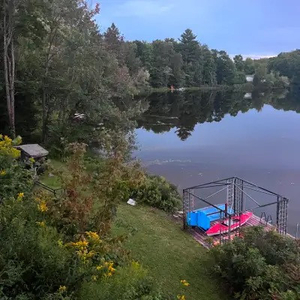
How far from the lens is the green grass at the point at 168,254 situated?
7.17 metres

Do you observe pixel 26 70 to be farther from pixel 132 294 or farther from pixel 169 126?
pixel 169 126

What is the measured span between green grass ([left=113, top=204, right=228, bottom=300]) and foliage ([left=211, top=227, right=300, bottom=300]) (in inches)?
16.1

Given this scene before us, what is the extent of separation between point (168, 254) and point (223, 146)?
58.0ft

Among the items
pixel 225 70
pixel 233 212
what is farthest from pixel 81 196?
pixel 225 70

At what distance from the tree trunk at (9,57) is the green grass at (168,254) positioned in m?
6.38

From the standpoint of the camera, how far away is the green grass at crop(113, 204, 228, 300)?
23.5 feet

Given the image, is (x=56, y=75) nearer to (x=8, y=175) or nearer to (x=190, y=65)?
(x=8, y=175)

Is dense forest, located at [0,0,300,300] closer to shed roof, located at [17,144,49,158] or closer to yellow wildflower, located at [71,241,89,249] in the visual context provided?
yellow wildflower, located at [71,241,89,249]

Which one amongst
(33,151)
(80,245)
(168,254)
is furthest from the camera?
(33,151)

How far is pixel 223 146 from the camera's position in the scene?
25.3 meters

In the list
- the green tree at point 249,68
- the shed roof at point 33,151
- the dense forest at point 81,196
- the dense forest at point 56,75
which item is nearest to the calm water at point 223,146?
the dense forest at point 81,196

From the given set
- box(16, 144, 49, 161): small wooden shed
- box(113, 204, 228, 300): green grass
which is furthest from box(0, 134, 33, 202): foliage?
box(16, 144, 49, 161): small wooden shed

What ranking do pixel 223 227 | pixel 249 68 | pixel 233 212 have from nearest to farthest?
pixel 223 227
pixel 233 212
pixel 249 68

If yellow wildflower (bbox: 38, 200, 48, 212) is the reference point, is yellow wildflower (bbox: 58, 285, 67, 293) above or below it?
below
